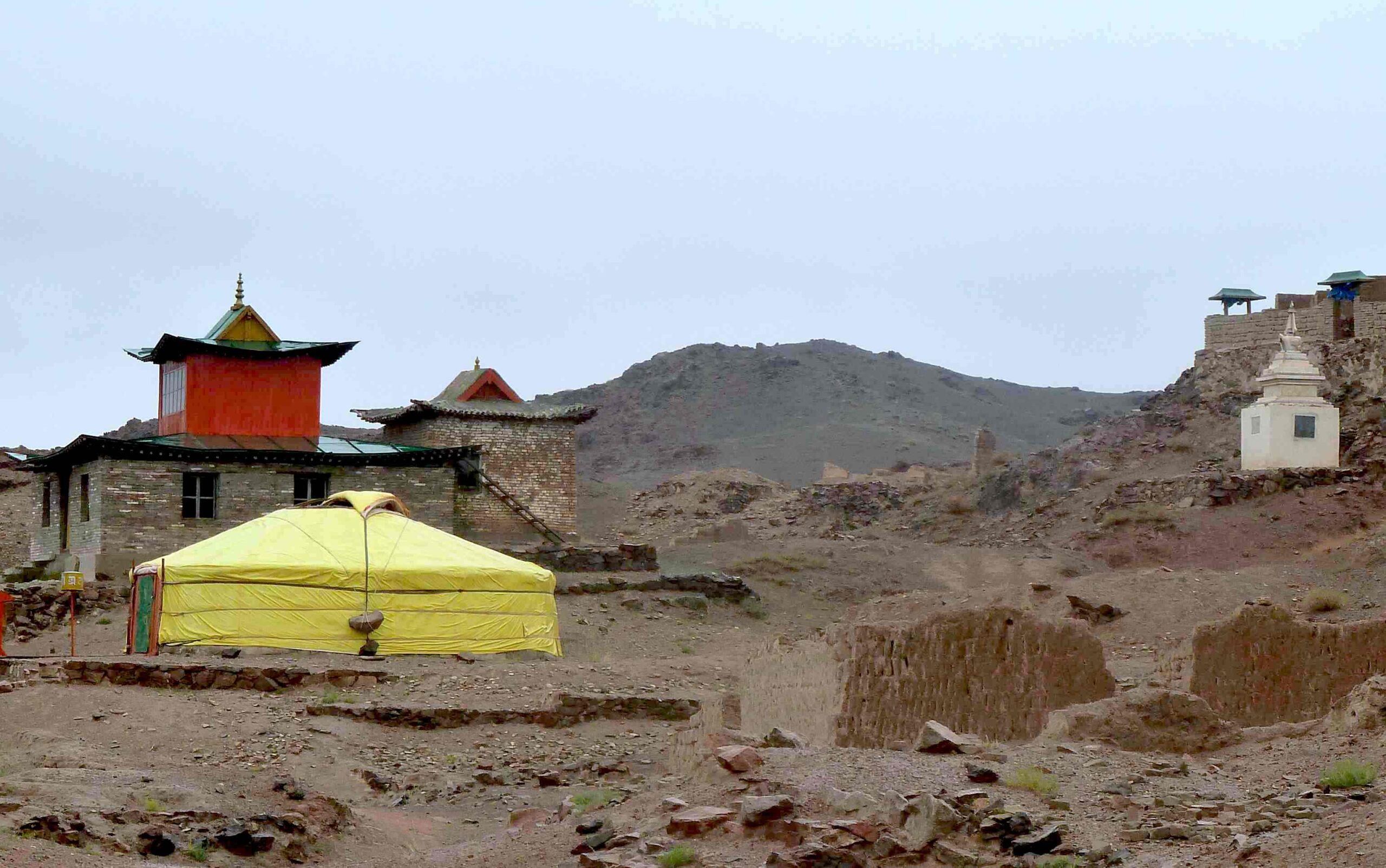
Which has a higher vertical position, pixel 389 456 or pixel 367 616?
pixel 389 456

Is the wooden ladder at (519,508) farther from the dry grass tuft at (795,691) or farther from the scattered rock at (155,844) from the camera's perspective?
the scattered rock at (155,844)

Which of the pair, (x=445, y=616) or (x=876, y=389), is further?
(x=876, y=389)

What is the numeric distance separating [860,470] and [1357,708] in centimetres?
5598

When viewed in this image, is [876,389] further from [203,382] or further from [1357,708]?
[1357,708]

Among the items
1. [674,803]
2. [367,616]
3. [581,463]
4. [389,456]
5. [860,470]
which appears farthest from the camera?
[581,463]

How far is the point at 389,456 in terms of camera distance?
28.8m

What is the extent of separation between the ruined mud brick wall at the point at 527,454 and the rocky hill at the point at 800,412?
30616 millimetres

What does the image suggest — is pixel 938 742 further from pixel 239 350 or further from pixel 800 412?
pixel 800 412

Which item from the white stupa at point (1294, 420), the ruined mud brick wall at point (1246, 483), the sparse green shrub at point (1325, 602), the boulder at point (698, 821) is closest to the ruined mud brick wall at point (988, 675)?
the boulder at point (698, 821)

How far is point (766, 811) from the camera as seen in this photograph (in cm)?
836

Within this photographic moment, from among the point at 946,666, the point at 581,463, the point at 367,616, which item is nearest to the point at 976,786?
the point at 946,666

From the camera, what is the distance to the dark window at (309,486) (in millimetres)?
28203

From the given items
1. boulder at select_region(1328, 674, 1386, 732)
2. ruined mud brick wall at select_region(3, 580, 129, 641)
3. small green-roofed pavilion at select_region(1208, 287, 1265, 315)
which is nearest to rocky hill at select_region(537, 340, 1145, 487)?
small green-roofed pavilion at select_region(1208, 287, 1265, 315)

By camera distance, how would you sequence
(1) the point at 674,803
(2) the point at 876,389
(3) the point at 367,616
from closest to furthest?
(1) the point at 674,803
(3) the point at 367,616
(2) the point at 876,389
